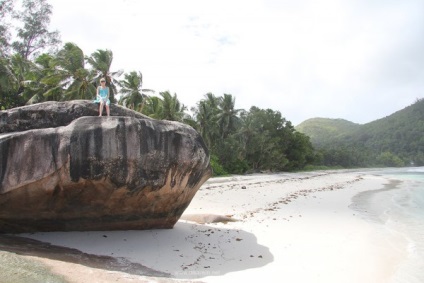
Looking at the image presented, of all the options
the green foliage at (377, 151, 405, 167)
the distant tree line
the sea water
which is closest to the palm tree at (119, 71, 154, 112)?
the distant tree line

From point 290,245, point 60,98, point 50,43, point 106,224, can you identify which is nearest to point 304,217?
point 290,245

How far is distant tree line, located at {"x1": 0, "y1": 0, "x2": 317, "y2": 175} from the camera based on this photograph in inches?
1146

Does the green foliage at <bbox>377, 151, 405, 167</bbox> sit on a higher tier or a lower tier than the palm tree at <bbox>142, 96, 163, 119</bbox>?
lower

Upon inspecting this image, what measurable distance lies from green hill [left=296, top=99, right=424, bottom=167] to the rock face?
86.4 metres

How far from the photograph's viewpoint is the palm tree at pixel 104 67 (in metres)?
31.2

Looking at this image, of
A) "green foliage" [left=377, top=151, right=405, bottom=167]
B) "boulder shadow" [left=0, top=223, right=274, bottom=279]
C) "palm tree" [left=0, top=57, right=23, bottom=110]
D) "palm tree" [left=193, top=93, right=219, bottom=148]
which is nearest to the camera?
"boulder shadow" [left=0, top=223, right=274, bottom=279]

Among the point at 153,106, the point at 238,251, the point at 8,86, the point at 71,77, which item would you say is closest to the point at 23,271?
the point at 238,251

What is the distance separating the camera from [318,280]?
269 inches

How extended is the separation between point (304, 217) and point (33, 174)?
10502 millimetres

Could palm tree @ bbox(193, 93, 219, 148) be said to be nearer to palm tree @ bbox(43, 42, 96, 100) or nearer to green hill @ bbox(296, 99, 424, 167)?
palm tree @ bbox(43, 42, 96, 100)

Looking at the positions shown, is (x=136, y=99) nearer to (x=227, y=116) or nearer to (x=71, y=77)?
(x=71, y=77)

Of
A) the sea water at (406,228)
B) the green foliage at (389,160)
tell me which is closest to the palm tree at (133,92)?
the sea water at (406,228)

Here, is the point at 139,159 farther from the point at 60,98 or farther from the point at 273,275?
the point at 60,98

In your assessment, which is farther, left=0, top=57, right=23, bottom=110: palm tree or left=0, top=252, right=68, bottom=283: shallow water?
left=0, top=57, right=23, bottom=110: palm tree
